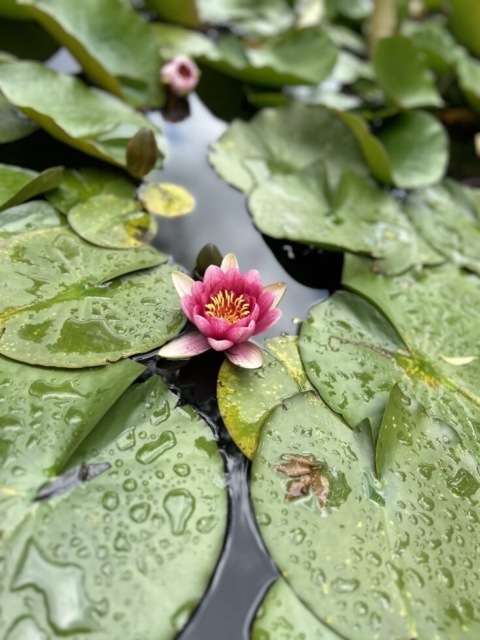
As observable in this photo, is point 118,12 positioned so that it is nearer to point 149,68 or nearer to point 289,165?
point 149,68

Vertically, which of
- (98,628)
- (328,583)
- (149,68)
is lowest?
(98,628)

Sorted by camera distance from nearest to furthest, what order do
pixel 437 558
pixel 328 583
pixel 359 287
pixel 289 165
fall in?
pixel 328 583 < pixel 437 558 < pixel 359 287 < pixel 289 165

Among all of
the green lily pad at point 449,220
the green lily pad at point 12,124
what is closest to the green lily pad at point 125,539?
the green lily pad at point 12,124

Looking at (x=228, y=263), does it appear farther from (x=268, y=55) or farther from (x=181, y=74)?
(x=268, y=55)

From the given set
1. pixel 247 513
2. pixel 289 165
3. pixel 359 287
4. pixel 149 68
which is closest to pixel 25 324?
pixel 247 513

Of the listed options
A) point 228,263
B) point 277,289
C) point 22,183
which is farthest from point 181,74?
point 277,289

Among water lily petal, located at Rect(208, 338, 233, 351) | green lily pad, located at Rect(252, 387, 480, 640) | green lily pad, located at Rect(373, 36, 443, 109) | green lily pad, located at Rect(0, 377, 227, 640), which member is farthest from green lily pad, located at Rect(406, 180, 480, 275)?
green lily pad, located at Rect(0, 377, 227, 640)

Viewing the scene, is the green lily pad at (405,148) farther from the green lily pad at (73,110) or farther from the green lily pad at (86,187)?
the green lily pad at (86,187)
